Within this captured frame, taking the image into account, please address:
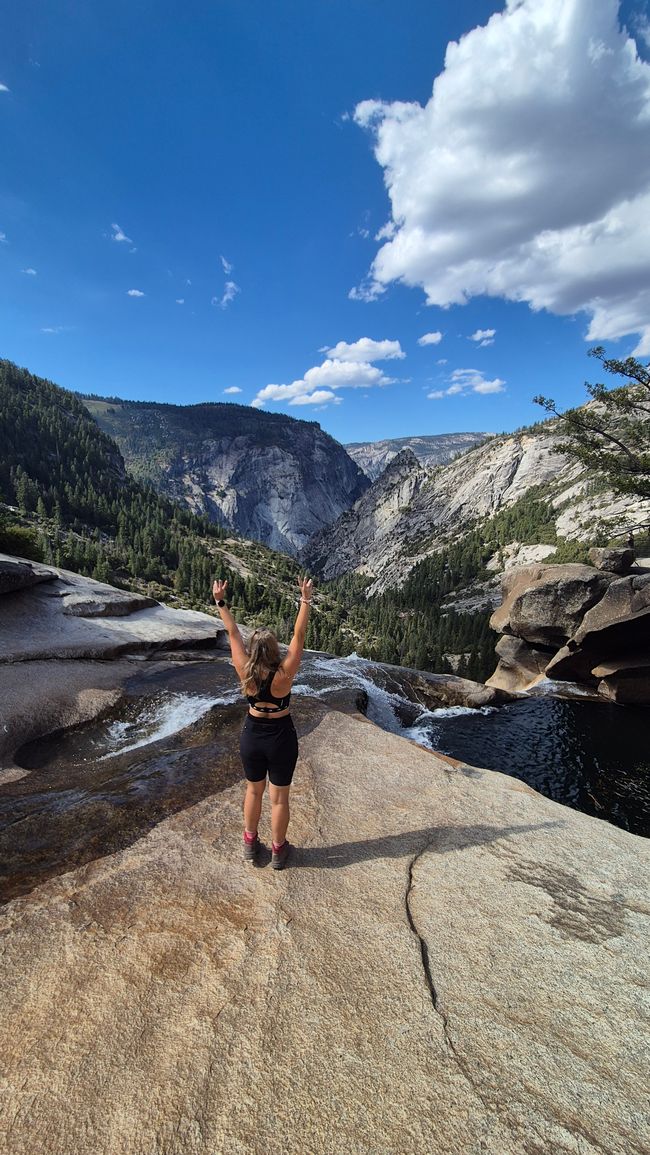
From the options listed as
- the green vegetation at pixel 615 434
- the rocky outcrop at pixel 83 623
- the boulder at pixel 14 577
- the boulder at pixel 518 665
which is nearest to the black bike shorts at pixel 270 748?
the rocky outcrop at pixel 83 623

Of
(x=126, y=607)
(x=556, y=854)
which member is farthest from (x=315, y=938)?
(x=126, y=607)

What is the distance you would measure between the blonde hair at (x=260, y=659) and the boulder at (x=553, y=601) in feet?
148

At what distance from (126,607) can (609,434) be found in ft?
110

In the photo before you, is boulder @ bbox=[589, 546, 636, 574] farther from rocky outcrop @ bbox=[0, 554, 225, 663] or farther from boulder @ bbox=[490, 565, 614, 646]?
rocky outcrop @ bbox=[0, 554, 225, 663]

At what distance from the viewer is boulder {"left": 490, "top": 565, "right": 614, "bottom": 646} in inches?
1750

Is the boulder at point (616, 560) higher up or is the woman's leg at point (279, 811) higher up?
the boulder at point (616, 560)

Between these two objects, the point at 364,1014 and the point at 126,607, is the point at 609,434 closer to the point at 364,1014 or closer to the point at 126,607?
the point at 126,607

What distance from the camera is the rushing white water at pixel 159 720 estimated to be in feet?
46.8

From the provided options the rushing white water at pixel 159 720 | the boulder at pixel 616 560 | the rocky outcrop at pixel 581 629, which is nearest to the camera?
the rushing white water at pixel 159 720

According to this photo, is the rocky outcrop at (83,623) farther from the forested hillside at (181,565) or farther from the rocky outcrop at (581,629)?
the forested hillside at (181,565)

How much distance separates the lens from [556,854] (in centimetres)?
809

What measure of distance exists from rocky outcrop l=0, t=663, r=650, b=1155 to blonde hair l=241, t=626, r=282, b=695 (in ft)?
9.67

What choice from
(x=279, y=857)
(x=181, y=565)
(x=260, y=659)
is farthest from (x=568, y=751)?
(x=181, y=565)

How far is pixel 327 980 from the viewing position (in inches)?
206
